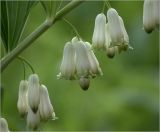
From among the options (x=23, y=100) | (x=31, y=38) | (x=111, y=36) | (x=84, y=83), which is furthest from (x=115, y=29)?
(x=23, y=100)

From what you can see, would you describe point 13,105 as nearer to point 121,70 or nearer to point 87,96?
point 87,96

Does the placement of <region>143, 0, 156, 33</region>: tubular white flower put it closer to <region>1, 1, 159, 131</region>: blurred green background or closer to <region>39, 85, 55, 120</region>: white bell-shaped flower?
<region>39, 85, 55, 120</region>: white bell-shaped flower

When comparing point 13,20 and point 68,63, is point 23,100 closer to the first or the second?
point 68,63

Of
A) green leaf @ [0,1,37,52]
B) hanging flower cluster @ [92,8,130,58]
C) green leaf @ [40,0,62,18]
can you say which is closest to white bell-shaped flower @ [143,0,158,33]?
hanging flower cluster @ [92,8,130,58]

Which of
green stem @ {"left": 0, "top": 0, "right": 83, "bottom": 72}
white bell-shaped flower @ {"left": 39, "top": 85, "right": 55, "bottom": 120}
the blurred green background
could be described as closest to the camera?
green stem @ {"left": 0, "top": 0, "right": 83, "bottom": 72}

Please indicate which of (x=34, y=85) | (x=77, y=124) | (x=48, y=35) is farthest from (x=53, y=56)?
(x=34, y=85)
